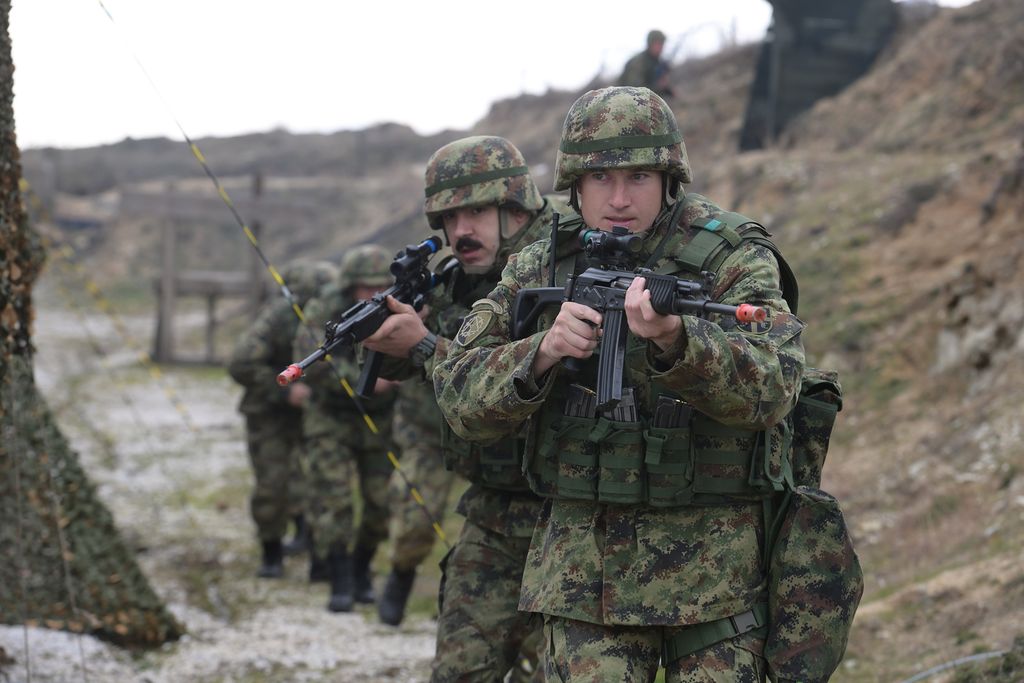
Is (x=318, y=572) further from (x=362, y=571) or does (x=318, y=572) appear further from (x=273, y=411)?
(x=273, y=411)

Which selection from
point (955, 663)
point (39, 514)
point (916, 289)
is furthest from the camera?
point (916, 289)

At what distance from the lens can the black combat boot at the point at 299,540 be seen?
9930mm

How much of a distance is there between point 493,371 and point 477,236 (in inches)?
57.9

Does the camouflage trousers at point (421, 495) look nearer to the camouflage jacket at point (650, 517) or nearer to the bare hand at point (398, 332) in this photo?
the bare hand at point (398, 332)

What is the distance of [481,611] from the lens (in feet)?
14.6

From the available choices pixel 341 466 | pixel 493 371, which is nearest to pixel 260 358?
pixel 341 466

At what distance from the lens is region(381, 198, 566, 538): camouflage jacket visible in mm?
4445

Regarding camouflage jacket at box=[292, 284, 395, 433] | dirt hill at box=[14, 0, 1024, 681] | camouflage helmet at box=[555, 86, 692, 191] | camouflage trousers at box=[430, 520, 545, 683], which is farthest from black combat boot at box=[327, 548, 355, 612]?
camouflage helmet at box=[555, 86, 692, 191]

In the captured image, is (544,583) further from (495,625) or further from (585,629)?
(495,625)

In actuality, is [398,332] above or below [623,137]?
below

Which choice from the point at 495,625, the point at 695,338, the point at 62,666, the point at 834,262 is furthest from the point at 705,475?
the point at 834,262

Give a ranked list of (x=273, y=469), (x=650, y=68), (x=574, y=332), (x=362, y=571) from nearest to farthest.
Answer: (x=574, y=332) < (x=362, y=571) < (x=273, y=469) < (x=650, y=68)

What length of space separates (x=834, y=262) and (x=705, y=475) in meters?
9.57

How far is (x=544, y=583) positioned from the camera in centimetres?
351
